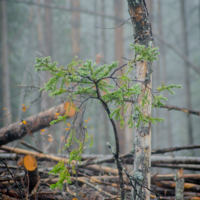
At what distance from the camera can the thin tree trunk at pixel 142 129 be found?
2896 millimetres

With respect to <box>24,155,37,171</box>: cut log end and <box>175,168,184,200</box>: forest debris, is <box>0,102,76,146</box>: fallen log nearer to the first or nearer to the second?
<box>24,155,37,171</box>: cut log end

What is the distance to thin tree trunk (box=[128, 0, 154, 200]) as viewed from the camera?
290 centimetres

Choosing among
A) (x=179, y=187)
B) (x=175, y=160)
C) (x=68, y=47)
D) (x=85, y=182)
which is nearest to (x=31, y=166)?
(x=85, y=182)

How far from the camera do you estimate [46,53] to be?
13820 millimetres

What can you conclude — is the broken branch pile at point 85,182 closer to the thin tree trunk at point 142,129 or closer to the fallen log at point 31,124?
the fallen log at point 31,124

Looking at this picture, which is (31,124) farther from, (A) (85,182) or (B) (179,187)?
(B) (179,187)

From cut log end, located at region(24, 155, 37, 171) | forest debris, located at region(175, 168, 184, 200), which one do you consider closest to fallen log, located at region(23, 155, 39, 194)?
cut log end, located at region(24, 155, 37, 171)

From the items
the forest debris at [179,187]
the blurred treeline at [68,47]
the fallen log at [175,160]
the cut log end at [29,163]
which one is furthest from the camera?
the blurred treeline at [68,47]

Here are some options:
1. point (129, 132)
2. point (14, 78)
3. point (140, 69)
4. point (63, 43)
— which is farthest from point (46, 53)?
point (140, 69)

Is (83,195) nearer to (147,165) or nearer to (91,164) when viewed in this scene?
(91,164)

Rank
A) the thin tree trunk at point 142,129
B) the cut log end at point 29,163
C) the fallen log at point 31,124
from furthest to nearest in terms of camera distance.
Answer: the fallen log at point 31,124 → the cut log end at point 29,163 → the thin tree trunk at point 142,129

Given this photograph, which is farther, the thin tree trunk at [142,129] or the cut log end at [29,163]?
the cut log end at [29,163]

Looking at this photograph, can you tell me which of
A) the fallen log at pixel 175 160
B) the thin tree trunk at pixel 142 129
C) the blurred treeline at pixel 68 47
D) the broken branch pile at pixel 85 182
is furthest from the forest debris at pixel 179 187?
the blurred treeline at pixel 68 47

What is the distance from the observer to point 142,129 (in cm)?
300
